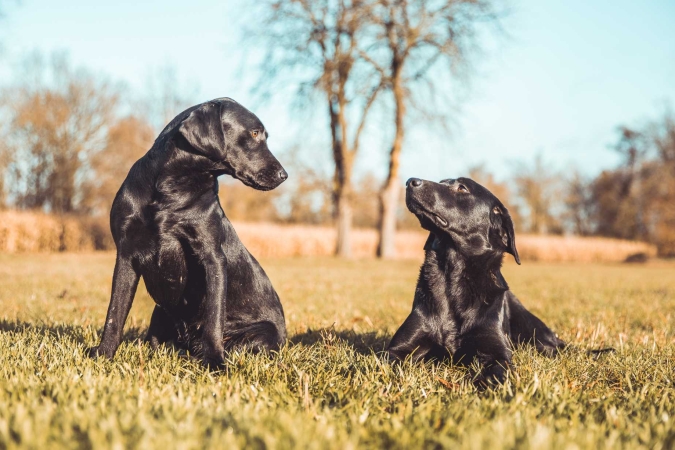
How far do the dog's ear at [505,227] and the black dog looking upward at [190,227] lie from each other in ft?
5.21

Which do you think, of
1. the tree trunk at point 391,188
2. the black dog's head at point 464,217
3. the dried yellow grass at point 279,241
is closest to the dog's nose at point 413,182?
the black dog's head at point 464,217

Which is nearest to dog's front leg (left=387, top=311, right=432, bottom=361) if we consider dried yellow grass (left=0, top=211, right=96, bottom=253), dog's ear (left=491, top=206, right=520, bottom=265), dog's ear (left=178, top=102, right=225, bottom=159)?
dog's ear (left=491, top=206, right=520, bottom=265)

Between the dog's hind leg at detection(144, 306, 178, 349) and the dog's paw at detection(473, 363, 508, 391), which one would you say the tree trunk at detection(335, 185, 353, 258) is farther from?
the dog's paw at detection(473, 363, 508, 391)

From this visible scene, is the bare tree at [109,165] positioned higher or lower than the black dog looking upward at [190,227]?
higher

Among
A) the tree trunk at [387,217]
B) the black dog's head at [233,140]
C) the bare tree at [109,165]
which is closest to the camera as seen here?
the black dog's head at [233,140]

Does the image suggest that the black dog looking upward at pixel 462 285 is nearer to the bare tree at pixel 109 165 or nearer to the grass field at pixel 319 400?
the grass field at pixel 319 400

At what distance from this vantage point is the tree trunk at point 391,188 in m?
21.0

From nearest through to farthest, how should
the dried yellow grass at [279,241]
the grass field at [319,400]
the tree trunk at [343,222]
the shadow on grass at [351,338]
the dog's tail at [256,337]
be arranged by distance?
the grass field at [319,400] → the dog's tail at [256,337] → the shadow on grass at [351,338] → the dried yellow grass at [279,241] → the tree trunk at [343,222]

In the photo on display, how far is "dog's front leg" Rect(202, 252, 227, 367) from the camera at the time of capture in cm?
306

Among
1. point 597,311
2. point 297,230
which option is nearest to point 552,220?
point 297,230

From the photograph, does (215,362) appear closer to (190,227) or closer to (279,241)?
(190,227)

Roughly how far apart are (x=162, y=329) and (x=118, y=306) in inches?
20.5

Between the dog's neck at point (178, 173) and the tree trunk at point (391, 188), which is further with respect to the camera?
the tree trunk at point (391, 188)

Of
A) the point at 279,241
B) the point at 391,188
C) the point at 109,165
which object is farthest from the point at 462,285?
the point at 109,165
